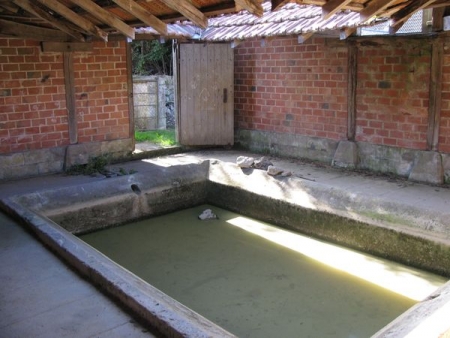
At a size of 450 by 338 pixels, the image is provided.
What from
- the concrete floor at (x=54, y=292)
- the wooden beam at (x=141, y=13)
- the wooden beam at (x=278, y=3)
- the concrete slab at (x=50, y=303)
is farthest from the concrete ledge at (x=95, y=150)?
the wooden beam at (x=278, y=3)

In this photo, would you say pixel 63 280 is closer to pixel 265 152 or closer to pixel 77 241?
pixel 77 241

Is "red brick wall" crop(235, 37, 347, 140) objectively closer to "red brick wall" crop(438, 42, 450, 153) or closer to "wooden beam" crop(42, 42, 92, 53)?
"red brick wall" crop(438, 42, 450, 153)

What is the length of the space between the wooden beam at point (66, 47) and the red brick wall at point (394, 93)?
162 inches

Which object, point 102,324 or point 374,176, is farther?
point 374,176

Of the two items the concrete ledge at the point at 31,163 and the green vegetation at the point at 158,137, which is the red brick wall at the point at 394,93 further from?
the concrete ledge at the point at 31,163

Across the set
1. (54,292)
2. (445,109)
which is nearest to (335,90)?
(445,109)

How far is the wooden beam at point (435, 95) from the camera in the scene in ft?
20.2

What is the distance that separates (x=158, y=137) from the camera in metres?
9.72

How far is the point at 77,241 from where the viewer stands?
452cm

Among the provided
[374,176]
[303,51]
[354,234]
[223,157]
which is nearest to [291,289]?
[354,234]

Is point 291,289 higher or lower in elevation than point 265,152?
lower

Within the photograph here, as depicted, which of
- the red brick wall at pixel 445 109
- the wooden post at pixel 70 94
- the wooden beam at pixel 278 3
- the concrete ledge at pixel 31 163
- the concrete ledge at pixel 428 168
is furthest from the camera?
the wooden post at pixel 70 94

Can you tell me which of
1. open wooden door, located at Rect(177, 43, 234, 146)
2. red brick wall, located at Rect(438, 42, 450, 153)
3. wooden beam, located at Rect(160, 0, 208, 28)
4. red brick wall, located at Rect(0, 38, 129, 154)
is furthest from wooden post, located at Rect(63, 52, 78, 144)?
red brick wall, located at Rect(438, 42, 450, 153)

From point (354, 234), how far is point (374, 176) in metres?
1.45
